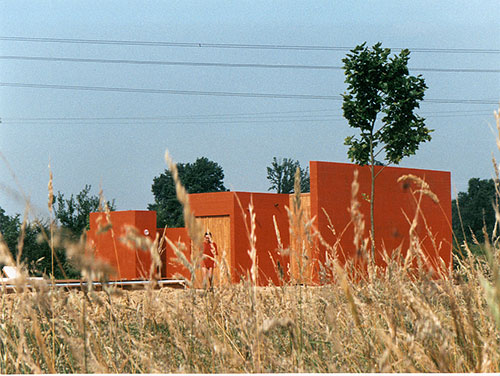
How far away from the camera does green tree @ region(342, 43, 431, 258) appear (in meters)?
16.2

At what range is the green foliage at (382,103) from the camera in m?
16.2

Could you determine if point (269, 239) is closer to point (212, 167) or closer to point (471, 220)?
point (471, 220)

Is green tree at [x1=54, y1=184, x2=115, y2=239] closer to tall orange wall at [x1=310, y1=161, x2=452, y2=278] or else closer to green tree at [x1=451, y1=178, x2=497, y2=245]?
tall orange wall at [x1=310, y1=161, x2=452, y2=278]

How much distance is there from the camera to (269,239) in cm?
1911

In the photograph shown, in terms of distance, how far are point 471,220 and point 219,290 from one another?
4583cm

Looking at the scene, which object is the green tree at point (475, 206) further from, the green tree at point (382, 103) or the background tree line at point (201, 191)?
the green tree at point (382, 103)

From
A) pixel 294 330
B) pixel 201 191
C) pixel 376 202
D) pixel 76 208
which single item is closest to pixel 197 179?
pixel 201 191

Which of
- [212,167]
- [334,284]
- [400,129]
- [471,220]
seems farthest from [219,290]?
[212,167]

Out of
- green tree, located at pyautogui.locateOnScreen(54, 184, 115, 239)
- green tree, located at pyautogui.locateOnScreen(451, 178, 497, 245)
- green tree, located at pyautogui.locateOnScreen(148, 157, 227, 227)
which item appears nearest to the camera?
green tree, located at pyautogui.locateOnScreen(54, 184, 115, 239)

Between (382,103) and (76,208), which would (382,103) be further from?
(76,208)

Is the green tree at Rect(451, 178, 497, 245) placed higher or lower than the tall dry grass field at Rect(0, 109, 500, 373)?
higher

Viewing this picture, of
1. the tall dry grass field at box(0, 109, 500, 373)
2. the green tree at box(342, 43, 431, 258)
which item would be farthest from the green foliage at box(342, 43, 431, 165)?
the tall dry grass field at box(0, 109, 500, 373)

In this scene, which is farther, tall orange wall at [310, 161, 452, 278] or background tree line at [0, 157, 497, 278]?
background tree line at [0, 157, 497, 278]

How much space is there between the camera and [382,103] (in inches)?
650
